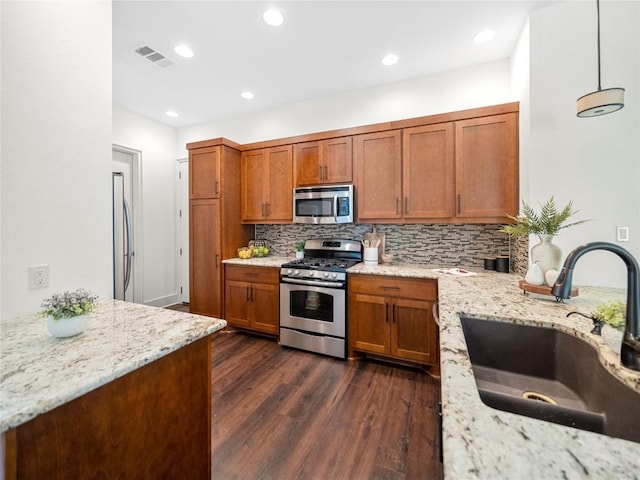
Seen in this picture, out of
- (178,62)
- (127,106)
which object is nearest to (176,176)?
(127,106)

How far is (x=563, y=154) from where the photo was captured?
1922 mm

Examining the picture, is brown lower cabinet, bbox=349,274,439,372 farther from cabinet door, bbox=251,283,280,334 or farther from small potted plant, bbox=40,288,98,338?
small potted plant, bbox=40,288,98,338

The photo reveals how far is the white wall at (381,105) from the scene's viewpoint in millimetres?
2723

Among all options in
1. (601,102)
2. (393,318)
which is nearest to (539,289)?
(601,102)

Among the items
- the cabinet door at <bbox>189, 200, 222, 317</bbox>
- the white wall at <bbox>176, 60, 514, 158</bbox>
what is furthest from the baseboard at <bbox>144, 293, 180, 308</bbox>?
the white wall at <bbox>176, 60, 514, 158</bbox>

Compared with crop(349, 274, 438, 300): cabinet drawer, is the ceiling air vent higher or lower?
higher

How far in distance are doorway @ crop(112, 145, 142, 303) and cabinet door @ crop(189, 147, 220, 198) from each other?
0.85 m

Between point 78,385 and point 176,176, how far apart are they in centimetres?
437

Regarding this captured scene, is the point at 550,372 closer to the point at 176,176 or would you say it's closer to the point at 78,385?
the point at 78,385

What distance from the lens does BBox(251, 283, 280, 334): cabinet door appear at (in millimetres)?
3031

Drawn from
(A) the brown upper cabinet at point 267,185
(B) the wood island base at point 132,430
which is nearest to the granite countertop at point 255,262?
(A) the brown upper cabinet at point 267,185

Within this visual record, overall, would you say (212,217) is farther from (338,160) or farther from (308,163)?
(338,160)

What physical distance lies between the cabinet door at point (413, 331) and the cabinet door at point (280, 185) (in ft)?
5.43

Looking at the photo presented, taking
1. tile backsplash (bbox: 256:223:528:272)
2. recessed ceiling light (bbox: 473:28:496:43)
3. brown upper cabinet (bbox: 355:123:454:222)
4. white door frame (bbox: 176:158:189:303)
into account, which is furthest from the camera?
white door frame (bbox: 176:158:189:303)
